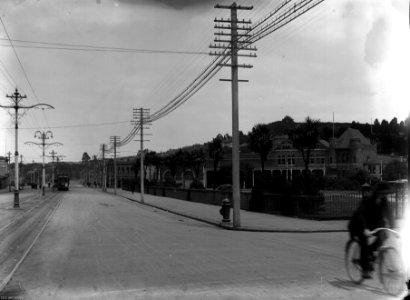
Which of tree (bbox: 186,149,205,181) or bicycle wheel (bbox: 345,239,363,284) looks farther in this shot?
tree (bbox: 186,149,205,181)

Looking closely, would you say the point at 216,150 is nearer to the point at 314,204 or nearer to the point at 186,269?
the point at 314,204

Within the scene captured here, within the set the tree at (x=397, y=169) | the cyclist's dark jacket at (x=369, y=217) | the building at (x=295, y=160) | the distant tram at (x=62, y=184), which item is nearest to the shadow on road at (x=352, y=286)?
the cyclist's dark jacket at (x=369, y=217)

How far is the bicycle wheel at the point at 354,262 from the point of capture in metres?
7.78

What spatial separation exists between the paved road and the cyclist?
0.43 m

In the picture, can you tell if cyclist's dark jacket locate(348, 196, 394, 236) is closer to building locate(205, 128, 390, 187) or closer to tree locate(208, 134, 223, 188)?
building locate(205, 128, 390, 187)

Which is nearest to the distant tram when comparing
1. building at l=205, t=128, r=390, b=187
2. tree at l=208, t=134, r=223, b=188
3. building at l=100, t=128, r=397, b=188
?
building at l=100, t=128, r=397, b=188

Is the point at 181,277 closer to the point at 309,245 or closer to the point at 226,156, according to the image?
the point at 309,245

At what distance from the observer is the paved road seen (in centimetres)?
725

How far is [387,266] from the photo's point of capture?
23.6 feet

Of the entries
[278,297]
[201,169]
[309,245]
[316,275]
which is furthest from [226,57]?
[201,169]

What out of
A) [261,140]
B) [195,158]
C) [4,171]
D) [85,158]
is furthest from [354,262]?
[85,158]

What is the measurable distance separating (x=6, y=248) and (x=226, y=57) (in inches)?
510

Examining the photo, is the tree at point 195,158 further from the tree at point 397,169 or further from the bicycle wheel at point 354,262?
the bicycle wheel at point 354,262

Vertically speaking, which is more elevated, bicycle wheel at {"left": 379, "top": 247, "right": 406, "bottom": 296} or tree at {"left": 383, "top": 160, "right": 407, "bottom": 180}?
tree at {"left": 383, "top": 160, "right": 407, "bottom": 180}
